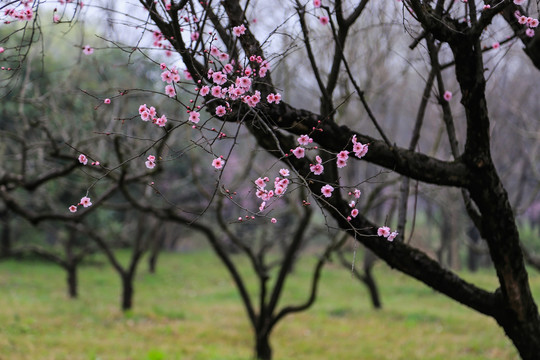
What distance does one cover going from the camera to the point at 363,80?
12117 mm

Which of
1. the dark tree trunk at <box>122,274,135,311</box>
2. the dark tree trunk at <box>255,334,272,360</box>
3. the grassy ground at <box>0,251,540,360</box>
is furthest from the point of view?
the dark tree trunk at <box>122,274,135,311</box>

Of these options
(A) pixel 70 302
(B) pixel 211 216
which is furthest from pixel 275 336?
(B) pixel 211 216

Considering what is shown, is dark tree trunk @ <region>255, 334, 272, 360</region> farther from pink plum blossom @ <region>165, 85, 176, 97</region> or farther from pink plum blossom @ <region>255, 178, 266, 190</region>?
pink plum blossom @ <region>165, 85, 176, 97</region>

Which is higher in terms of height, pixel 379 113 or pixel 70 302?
pixel 379 113

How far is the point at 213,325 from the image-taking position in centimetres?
1115

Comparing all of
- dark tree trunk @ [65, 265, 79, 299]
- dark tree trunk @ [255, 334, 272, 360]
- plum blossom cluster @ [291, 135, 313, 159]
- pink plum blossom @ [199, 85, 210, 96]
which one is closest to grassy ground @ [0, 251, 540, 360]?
dark tree trunk @ [65, 265, 79, 299]

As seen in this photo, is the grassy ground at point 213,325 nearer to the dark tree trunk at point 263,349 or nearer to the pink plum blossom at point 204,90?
the dark tree trunk at point 263,349

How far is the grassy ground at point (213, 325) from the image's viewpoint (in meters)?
8.66

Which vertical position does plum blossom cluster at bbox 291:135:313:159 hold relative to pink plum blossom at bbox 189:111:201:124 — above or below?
below

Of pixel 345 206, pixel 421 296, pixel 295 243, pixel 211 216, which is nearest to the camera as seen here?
pixel 345 206

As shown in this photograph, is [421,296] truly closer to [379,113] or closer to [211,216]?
[379,113]

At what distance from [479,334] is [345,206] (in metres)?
7.89

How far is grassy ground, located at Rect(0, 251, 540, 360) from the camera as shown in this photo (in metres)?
8.66

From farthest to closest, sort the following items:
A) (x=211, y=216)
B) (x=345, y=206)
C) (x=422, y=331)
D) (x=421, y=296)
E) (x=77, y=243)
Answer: (x=211, y=216) → (x=77, y=243) → (x=421, y=296) → (x=422, y=331) → (x=345, y=206)
